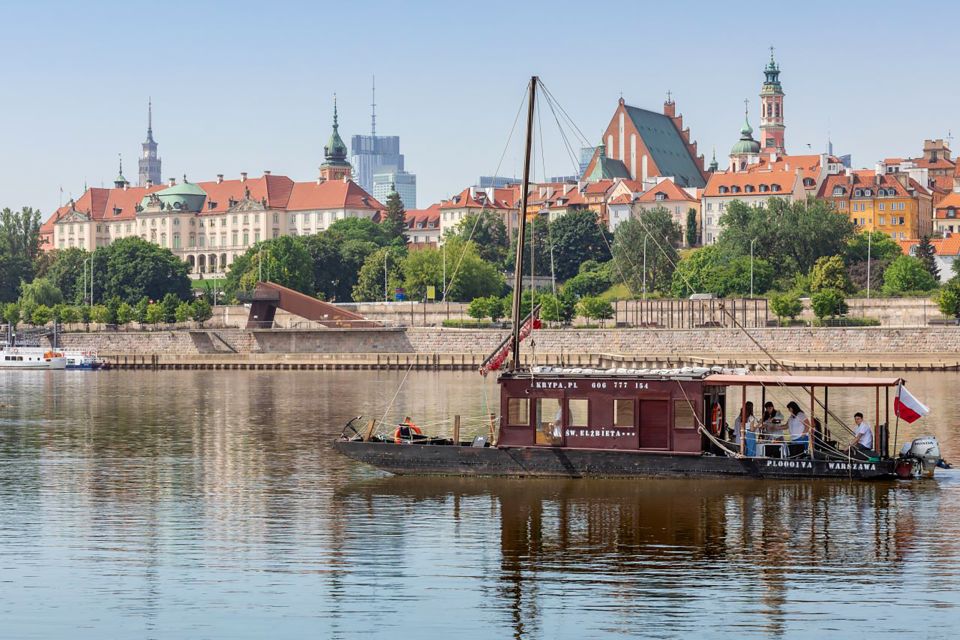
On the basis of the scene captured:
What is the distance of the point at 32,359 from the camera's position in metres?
121

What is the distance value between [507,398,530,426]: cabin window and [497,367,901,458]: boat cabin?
1.0 inches

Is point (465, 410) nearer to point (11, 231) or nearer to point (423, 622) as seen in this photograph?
point (423, 622)

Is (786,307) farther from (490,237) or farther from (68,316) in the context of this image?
(490,237)

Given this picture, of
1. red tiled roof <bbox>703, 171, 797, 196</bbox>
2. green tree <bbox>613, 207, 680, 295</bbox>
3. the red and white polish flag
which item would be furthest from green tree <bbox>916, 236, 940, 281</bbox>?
the red and white polish flag

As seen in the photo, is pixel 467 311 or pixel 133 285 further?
pixel 133 285

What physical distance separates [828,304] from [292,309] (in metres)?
41.6

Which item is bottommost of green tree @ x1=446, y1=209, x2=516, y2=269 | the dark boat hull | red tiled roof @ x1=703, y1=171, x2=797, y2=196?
the dark boat hull

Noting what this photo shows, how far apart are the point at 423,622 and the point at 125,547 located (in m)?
8.55

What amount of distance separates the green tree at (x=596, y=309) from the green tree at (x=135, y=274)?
178ft

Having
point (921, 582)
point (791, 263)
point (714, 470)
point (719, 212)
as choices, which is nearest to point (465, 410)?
point (714, 470)

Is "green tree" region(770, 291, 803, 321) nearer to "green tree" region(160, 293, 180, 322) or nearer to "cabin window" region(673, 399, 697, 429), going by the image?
"green tree" region(160, 293, 180, 322)

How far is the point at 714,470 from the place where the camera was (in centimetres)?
3556

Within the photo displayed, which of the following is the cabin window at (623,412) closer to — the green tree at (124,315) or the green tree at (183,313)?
the green tree at (183,313)

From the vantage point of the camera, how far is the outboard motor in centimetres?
3606
